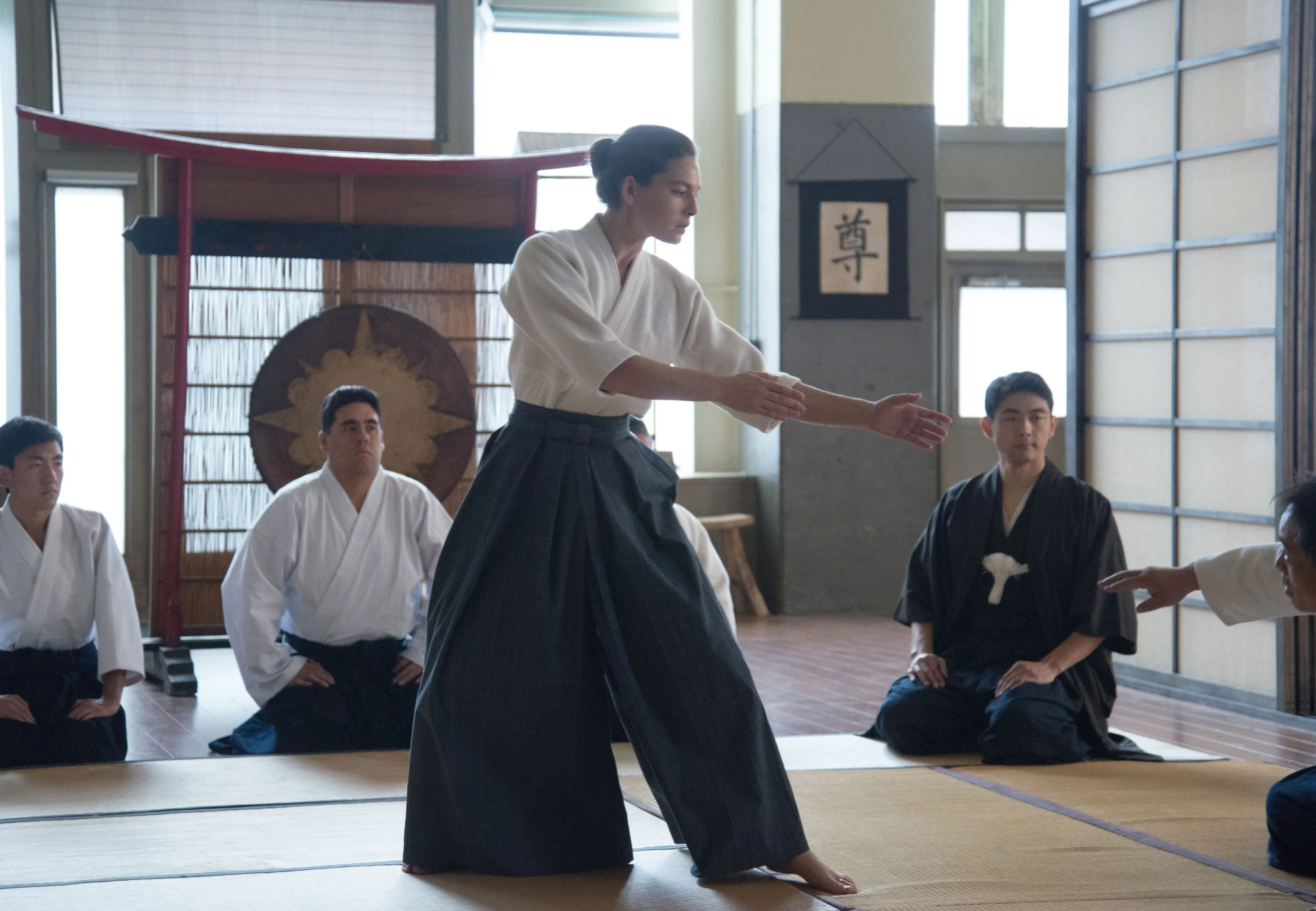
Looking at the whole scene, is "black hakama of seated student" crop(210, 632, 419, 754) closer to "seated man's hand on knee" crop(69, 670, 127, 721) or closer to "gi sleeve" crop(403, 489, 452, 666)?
"gi sleeve" crop(403, 489, 452, 666)

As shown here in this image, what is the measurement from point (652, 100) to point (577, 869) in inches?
230

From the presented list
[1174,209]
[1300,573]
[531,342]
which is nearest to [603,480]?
[531,342]

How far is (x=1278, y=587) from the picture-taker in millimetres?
2482

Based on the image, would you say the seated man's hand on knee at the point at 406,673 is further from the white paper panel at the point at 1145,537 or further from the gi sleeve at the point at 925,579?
the white paper panel at the point at 1145,537

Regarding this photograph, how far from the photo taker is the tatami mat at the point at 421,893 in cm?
205

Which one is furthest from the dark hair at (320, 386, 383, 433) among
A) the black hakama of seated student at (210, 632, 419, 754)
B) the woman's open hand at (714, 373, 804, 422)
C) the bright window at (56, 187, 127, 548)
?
the bright window at (56, 187, 127, 548)

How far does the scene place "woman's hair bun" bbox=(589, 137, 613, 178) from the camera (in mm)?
2275

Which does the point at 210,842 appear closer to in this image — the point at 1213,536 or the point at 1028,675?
the point at 1028,675

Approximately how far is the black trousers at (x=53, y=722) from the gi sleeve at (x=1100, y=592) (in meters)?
2.38

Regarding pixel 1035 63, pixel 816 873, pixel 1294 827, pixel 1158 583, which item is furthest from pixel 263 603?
pixel 1035 63

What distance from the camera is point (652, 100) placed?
24.5 ft

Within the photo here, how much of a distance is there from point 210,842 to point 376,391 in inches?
95.7

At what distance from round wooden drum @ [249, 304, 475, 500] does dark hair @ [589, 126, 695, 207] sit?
257cm

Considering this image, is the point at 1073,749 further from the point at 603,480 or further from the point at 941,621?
the point at 603,480
